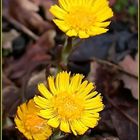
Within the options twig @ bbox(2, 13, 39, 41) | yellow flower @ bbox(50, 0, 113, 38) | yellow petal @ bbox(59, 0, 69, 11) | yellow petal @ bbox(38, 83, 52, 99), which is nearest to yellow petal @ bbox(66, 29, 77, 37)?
yellow flower @ bbox(50, 0, 113, 38)

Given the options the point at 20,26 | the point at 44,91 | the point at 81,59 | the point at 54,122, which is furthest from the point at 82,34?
the point at 20,26

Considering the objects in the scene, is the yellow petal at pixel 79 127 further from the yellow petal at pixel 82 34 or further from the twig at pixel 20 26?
the twig at pixel 20 26

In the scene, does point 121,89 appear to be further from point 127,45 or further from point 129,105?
point 127,45

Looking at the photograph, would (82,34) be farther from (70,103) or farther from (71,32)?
(70,103)

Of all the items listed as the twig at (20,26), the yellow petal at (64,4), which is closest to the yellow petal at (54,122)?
the yellow petal at (64,4)

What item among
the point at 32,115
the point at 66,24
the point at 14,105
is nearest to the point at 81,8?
the point at 66,24

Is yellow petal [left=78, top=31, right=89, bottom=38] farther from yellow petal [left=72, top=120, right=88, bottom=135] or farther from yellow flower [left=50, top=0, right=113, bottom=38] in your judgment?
yellow petal [left=72, top=120, right=88, bottom=135]
